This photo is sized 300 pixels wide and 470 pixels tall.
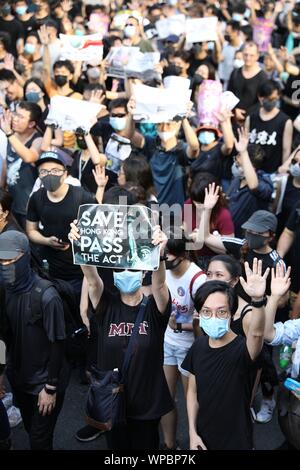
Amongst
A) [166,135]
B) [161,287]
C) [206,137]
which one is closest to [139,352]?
[161,287]

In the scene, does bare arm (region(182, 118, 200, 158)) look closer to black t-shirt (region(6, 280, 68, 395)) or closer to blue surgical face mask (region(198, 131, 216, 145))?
blue surgical face mask (region(198, 131, 216, 145))

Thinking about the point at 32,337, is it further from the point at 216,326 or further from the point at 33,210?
the point at 33,210

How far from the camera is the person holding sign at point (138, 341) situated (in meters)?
3.61

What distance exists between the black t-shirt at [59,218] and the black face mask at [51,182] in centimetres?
11

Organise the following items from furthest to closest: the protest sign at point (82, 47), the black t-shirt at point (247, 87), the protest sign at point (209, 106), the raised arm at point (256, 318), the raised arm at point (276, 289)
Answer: the black t-shirt at point (247, 87)
the protest sign at point (82, 47)
the protest sign at point (209, 106)
the raised arm at point (276, 289)
the raised arm at point (256, 318)

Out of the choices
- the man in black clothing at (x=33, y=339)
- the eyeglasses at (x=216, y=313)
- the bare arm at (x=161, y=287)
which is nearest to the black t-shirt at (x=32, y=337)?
the man in black clothing at (x=33, y=339)

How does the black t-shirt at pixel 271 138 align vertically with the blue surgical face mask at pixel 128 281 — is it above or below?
below

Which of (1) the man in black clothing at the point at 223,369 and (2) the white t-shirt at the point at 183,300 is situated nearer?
(1) the man in black clothing at the point at 223,369

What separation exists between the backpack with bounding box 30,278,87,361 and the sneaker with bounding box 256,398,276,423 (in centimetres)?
136

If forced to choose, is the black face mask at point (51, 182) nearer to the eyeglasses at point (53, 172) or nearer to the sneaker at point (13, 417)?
the eyeglasses at point (53, 172)

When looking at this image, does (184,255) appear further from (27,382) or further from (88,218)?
(27,382)

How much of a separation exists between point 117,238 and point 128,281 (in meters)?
0.35

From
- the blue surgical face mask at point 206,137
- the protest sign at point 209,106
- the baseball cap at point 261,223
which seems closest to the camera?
the baseball cap at point 261,223

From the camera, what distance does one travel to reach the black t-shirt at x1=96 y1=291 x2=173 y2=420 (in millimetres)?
3615
